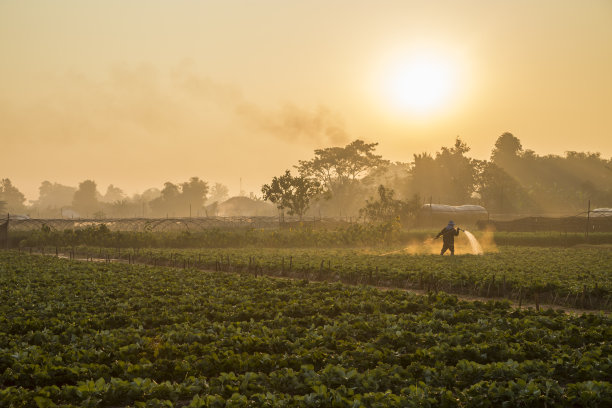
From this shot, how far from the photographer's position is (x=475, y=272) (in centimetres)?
2042

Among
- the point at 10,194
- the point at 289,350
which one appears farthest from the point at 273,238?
the point at 10,194

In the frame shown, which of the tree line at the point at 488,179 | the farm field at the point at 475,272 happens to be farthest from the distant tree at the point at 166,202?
the farm field at the point at 475,272

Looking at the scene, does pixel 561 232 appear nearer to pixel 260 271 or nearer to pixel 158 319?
pixel 260 271

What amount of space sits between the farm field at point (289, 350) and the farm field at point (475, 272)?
14.5ft

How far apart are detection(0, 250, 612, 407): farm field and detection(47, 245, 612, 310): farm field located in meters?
4.43

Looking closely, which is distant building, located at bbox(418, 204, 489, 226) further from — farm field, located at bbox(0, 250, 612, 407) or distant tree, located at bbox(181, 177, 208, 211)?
distant tree, located at bbox(181, 177, 208, 211)

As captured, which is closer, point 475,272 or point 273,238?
point 475,272

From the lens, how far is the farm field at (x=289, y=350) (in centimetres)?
759

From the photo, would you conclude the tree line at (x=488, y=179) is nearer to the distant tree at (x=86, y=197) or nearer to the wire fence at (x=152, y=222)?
the wire fence at (x=152, y=222)

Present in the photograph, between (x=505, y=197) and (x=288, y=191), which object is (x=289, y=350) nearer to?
(x=288, y=191)

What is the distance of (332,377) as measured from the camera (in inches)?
326

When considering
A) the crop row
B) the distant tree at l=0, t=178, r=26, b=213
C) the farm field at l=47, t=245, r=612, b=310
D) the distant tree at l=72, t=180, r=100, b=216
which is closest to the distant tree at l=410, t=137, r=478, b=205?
Result: the crop row

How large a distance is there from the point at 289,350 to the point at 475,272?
12433 mm

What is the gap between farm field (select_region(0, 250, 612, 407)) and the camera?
759 cm
